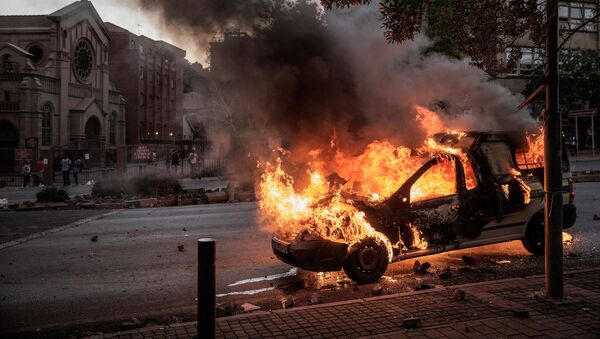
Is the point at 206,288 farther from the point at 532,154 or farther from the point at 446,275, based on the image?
the point at 532,154

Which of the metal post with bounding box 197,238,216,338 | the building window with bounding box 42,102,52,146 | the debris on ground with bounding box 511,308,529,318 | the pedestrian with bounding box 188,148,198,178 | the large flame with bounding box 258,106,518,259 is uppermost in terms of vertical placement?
the building window with bounding box 42,102,52,146

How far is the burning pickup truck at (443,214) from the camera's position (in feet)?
20.7

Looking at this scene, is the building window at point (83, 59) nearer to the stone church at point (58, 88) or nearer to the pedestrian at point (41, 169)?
the stone church at point (58, 88)

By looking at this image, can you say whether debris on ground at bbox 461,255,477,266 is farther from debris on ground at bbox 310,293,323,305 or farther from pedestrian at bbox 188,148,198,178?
pedestrian at bbox 188,148,198,178

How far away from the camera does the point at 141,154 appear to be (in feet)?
93.8

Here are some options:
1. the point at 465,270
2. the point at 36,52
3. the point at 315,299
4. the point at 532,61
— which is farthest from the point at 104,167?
the point at 315,299

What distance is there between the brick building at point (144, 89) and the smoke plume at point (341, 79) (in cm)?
3133

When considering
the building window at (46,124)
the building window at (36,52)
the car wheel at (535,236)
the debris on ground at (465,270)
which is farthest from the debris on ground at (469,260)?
the building window at (36,52)

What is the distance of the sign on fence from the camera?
2835cm

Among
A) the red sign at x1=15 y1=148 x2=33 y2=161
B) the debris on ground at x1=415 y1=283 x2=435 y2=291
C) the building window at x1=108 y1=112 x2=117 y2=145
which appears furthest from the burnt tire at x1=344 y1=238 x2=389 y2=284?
the building window at x1=108 y1=112 x2=117 y2=145

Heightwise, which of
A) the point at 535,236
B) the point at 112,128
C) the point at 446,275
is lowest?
the point at 446,275

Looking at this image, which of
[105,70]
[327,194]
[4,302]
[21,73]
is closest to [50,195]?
[4,302]

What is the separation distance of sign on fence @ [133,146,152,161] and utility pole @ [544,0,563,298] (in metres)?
25.8

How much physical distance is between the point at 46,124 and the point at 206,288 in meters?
35.6
